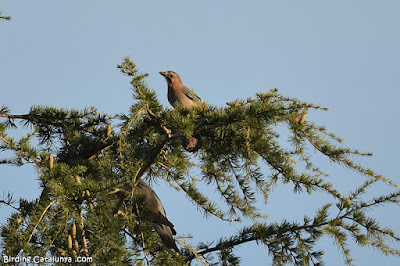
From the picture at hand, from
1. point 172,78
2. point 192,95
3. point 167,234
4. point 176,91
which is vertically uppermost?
point 172,78

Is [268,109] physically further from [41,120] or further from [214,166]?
[41,120]

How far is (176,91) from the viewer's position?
5375mm

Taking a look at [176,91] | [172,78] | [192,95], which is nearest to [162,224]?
[192,95]

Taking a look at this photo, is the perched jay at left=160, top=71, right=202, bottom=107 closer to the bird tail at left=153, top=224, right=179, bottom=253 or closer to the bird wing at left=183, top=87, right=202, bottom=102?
the bird wing at left=183, top=87, right=202, bottom=102

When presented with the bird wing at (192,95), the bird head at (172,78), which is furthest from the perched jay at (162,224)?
the bird head at (172,78)

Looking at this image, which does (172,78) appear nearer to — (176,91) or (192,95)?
(176,91)

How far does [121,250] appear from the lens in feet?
11.3

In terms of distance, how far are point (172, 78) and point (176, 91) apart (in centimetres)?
20

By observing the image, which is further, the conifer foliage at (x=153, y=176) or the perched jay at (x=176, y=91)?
the perched jay at (x=176, y=91)

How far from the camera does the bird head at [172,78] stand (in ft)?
18.0

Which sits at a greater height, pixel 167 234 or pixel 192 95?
pixel 192 95

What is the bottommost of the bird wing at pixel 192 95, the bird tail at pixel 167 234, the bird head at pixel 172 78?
the bird tail at pixel 167 234

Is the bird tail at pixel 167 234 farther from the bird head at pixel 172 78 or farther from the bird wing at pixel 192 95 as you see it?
the bird head at pixel 172 78

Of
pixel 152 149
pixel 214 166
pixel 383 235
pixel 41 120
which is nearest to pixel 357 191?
pixel 383 235
